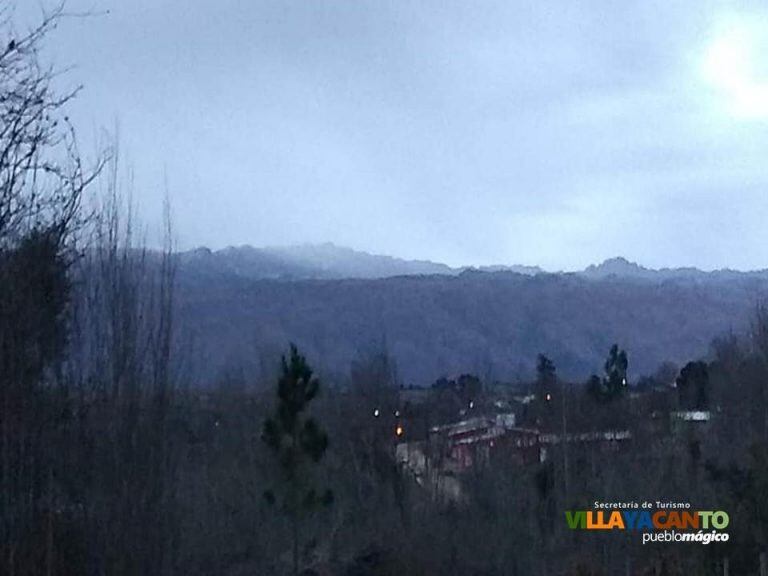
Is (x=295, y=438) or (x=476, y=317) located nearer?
(x=295, y=438)

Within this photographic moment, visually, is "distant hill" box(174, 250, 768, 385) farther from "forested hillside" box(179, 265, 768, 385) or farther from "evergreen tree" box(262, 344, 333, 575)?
"evergreen tree" box(262, 344, 333, 575)

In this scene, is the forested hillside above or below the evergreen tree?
above

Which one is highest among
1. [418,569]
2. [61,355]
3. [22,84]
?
[22,84]

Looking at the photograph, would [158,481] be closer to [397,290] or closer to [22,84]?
[22,84]

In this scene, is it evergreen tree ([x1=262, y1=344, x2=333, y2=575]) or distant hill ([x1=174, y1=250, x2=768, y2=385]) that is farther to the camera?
distant hill ([x1=174, y1=250, x2=768, y2=385])

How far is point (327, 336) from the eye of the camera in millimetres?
56781

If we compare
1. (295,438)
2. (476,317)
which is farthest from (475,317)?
(295,438)

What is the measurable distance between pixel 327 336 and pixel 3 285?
50.8 metres

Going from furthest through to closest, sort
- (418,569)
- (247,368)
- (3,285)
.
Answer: (247,368), (418,569), (3,285)

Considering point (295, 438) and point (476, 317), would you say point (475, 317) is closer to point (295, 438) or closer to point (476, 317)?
point (476, 317)

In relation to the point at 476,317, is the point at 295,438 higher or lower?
lower

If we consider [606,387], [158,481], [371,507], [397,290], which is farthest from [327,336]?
[158,481]

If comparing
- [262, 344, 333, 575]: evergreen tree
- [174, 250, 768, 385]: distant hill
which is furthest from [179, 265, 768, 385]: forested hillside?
[262, 344, 333, 575]: evergreen tree

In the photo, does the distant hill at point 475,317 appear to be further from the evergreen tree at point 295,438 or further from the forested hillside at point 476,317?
the evergreen tree at point 295,438
